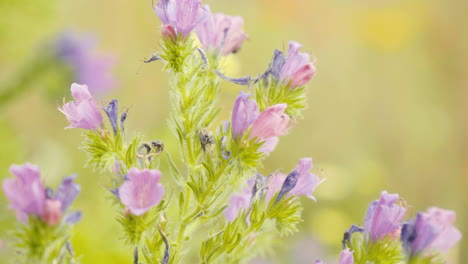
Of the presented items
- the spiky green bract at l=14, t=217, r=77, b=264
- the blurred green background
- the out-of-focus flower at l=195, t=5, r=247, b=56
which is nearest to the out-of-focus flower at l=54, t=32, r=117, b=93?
the blurred green background

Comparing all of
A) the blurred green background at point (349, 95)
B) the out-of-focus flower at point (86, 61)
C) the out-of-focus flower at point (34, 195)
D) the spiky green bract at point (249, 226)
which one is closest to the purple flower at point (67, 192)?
the out-of-focus flower at point (34, 195)

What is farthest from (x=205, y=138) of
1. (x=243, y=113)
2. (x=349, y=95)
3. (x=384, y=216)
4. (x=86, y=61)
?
(x=349, y=95)

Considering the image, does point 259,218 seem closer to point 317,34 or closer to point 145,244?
point 145,244

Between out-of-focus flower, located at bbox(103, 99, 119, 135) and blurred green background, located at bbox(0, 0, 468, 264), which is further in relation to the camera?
blurred green background, located at bbox(0, 0, 468, 264)

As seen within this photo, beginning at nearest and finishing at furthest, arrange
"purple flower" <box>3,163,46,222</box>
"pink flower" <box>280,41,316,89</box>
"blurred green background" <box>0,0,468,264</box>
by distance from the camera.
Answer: "purple flower" <box>3,163,46,222</box>
"pink flower" <box>280,41,316,89</box>
"blurred green background" <box>0,0,468,264</box>

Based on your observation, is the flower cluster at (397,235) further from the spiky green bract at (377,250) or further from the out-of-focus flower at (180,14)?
Result: the out-of-focus flower at (180,14)

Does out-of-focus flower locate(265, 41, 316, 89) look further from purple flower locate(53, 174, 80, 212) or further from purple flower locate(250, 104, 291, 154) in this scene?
purple flower locate(53, 174, 80, 212)

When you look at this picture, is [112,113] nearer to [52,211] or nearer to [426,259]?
[52,211]
